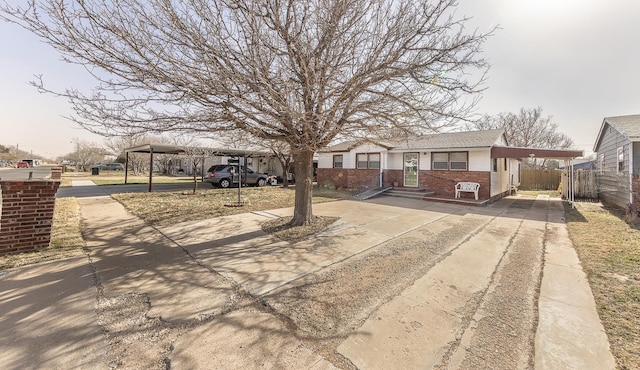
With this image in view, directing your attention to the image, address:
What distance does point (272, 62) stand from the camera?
16.1 ft

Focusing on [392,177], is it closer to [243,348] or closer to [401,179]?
[401,179]

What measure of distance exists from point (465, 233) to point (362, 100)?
13.7 feet

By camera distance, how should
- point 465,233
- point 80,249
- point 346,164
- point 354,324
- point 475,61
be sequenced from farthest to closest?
point 346,164
point 465,233
point 475,61
point 80,249
point 354,324

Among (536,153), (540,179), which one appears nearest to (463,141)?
(536,153)

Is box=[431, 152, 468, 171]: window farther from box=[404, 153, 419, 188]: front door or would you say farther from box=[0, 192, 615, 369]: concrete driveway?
box=[0, 192, 615, 369]: concrete driveway

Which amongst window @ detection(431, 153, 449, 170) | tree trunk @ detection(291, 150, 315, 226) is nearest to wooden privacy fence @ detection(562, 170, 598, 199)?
window @ detection(431, 153, 449, 170)

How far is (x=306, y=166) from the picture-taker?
21.9 feet

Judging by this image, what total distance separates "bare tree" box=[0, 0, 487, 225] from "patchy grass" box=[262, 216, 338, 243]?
6.62 feet

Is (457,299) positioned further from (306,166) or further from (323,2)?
(323,2)

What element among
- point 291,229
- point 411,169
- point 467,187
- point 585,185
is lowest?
point 291,229

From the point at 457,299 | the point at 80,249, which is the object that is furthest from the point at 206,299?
the point at 80,249

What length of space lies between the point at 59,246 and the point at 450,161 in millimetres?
14663

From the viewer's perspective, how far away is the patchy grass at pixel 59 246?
4.07 meters

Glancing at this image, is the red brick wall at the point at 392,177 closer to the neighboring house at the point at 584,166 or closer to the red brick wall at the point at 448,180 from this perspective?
the red brick wall at the point at 448,180
